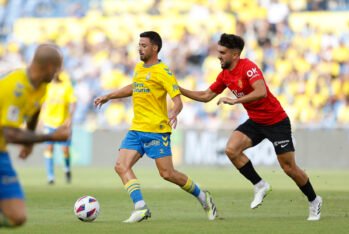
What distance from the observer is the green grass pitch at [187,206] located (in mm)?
11086

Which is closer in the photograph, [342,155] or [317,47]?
[342,155]

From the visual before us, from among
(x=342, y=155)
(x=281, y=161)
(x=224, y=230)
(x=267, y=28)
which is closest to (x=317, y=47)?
(x=267, y=28)

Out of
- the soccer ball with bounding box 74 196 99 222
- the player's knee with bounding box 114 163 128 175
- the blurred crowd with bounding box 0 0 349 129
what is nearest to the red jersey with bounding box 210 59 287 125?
the player's knee with bounding box 114 163 128 175

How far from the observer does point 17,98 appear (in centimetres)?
770

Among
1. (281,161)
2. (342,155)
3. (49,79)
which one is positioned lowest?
(342,155)

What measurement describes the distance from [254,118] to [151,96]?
161 cm

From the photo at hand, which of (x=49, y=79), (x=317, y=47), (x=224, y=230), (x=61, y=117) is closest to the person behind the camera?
(x=49, y=79)

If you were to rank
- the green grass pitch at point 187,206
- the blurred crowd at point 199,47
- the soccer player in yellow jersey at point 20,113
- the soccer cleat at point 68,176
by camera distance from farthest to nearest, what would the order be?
the blurred crowd at point 199,47, the soccer cleat at point 68,176, the green grass pitch at point 187,206, the soccer player in yellow jersey at point 20,113

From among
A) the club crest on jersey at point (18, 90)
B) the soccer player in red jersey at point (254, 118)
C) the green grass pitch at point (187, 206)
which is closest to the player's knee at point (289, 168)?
the soccer player in red jersey at point (254, 118)

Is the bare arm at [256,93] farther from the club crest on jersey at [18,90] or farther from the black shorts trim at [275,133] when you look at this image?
the club crest on jersey at [18,90]

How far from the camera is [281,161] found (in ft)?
41.0

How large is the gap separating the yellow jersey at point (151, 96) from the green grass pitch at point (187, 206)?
1.25m

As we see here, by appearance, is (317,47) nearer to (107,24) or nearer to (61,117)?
(107,24)

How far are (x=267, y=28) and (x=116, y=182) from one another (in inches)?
389
